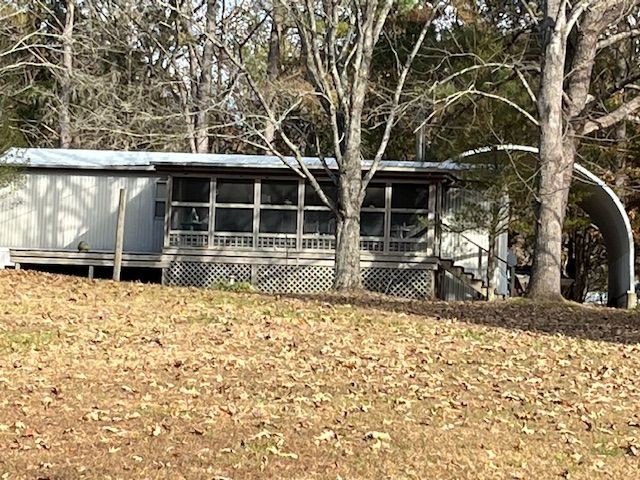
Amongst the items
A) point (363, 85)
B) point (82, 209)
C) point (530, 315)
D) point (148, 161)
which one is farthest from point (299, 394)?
point (82, 209)

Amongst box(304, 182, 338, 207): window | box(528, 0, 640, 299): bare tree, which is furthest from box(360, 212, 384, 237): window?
box(528, 0, 640, 299): bare tree

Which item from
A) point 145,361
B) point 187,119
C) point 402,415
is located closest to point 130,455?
point 402,415

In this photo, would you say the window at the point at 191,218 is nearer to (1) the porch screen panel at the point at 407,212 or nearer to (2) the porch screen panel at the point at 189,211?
(2) the porch screen panel at the point at 189,211

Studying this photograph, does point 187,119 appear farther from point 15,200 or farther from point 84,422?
point 84,422

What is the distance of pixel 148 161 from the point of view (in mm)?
25641

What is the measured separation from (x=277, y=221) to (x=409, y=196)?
11.6 ft

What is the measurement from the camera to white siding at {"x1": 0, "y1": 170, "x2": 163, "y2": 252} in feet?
83.0

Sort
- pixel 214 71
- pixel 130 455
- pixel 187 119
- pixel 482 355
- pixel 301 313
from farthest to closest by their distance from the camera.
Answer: pixel 214 71, pixel 187 119, pixel 301 313, pixel 482 355, pixel 130 455

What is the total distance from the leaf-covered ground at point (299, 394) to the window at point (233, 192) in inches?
427

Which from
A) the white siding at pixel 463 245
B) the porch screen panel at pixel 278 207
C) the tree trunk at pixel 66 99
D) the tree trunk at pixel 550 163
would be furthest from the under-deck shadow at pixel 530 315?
the tree trunk at pixel 66 99

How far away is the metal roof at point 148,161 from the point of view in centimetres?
2303

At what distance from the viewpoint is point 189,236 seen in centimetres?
2389

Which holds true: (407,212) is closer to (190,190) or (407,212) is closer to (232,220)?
(232,220)

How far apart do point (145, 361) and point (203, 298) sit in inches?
216
